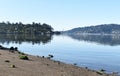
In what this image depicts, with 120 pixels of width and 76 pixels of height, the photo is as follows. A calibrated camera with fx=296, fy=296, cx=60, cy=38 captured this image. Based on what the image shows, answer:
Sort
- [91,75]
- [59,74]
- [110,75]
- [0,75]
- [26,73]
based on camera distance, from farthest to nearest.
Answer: [110,75], [91,75], [59,74], [26,73], [0,75]

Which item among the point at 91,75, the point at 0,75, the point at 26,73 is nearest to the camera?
the point at 0,75

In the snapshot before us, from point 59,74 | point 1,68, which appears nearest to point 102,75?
point 59,74

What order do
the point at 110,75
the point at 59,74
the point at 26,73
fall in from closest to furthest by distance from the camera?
the point at 26,73 < the point at 59,74 < the point at 110,75

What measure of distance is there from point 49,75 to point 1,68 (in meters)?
6.36

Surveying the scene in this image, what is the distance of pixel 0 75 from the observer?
1341 inches

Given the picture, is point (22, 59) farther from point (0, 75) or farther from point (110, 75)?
point (0, 75)

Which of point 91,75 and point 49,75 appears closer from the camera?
point 49,75

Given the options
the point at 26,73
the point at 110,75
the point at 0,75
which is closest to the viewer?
the point at 0,75

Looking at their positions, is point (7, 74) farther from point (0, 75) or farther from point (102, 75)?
point (102, 75)

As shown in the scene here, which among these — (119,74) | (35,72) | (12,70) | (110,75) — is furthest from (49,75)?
(119,74)

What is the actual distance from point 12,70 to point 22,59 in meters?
15.1

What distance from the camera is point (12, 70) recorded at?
38594 millimetres

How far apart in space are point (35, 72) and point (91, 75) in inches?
457

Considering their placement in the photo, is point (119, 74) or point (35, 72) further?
point (119, 74)
